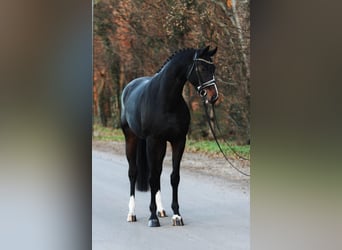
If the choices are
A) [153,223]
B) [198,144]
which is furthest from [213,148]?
[153,223]

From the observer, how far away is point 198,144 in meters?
2.42

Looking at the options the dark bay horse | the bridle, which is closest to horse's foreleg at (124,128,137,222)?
the dark bay horse

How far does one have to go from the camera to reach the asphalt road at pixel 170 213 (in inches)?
93.5

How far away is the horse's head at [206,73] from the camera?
2420 mm

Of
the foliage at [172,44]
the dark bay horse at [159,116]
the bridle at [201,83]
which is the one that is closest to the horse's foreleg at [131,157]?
the dark bay horse at [159,116]

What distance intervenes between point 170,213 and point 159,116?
0.51m

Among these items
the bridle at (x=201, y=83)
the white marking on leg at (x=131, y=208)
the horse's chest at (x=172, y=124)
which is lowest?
the white marking on leg at (x=131, y=208)

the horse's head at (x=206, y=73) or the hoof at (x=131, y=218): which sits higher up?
the horse's head at (x=206, y=73)

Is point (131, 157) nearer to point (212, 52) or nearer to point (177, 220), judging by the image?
point (177, 220)

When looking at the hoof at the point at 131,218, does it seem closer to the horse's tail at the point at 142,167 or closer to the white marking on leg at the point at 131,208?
the white marking on leg at the point at 131,208

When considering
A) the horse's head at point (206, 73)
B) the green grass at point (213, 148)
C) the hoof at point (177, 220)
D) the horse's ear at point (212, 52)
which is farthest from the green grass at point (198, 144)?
the horse's ear at point (212, 52)
